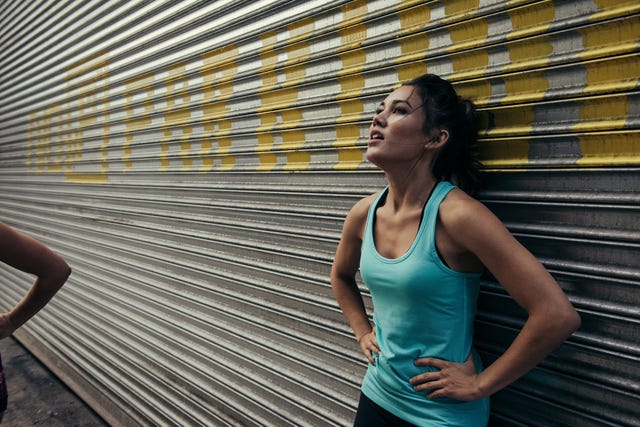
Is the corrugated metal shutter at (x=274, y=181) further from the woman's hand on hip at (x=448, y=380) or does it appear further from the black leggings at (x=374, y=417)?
the black leggings at (x=374, y=417)

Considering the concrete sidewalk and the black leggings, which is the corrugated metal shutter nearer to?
the concrete sidewalk

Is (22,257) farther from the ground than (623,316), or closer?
farther from the ground

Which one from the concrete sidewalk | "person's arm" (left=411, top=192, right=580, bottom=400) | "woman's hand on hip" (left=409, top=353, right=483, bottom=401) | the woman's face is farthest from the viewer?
the concrete sidewalk

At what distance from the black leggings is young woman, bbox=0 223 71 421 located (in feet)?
5.11

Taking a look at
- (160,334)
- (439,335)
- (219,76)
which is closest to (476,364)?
(439,335)

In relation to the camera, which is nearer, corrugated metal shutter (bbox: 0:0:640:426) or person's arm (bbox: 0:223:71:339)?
corrugated metal shutter (bbox: 0:0:640:426)

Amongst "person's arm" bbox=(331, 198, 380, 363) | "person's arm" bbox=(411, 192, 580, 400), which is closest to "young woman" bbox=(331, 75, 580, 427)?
"person's arm" bbox=(411, 192, 580, 400)

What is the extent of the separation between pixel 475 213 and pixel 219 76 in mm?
2338

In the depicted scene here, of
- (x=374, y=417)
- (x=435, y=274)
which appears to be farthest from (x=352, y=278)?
(x=435, y=274)

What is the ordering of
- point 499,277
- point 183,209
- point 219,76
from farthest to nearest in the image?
1. point 183,209
2. point 219,76
3. point 499,277

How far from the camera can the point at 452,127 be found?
1675mm

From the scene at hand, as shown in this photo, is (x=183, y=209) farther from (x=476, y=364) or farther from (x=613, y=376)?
(x=613, y=376)

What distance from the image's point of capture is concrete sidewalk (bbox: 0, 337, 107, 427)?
449 centimetres

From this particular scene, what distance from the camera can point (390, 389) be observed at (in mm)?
1724
